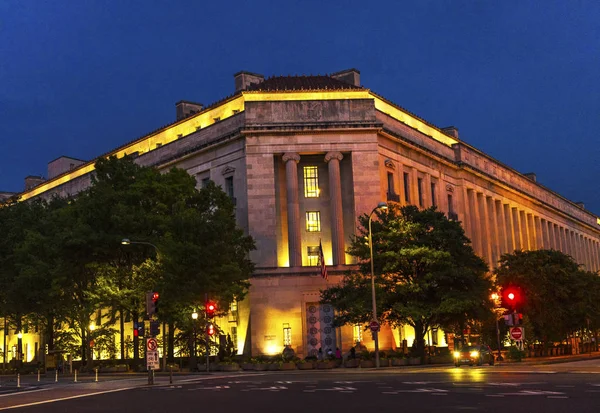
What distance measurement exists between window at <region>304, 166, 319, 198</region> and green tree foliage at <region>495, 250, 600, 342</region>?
18338 mm

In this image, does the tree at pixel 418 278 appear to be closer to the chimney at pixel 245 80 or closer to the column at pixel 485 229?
the chimney at pixel 245 80

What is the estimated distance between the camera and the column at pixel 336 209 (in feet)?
206

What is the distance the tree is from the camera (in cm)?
5125

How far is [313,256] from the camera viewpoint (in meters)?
65.2

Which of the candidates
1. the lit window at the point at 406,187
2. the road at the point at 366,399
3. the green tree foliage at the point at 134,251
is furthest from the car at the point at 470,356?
the lit window at the point at 406,187

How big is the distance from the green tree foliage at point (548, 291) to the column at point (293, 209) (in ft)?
61.8

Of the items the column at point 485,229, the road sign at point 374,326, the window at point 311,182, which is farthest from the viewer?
the column at point 485,229

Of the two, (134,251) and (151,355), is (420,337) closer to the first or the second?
(134,251)

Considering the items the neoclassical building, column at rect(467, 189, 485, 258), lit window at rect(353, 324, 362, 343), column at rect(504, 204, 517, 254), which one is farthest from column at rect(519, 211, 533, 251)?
lit window at rect(353, 324, 362, 343)

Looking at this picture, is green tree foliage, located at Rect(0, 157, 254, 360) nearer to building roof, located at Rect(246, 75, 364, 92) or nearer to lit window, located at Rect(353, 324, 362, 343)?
lit window, located at Rect(353, 324, 362, 343)

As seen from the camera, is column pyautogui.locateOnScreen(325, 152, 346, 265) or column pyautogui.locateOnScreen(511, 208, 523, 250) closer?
column pyautogui.locateOnScreen(325, 152, 346, 265)

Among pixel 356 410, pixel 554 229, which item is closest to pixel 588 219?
pixel 554 229

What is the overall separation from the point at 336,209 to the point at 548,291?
65.1 feet

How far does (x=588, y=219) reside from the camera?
474 ft
